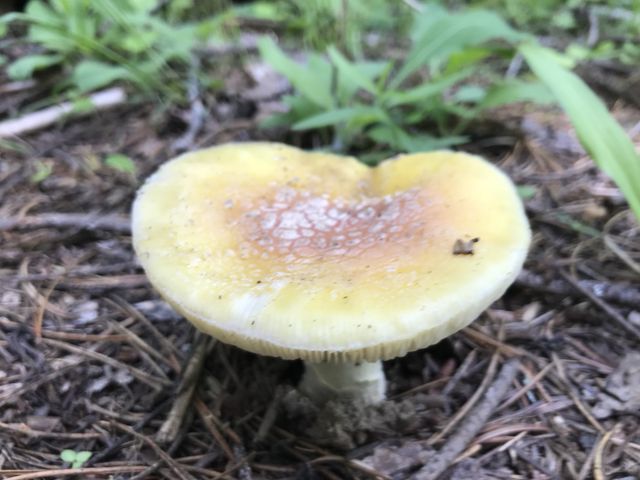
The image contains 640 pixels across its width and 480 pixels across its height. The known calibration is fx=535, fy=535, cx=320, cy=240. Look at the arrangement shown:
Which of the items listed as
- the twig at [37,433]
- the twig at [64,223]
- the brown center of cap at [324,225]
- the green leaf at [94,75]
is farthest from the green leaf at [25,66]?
the twig at [37,433]

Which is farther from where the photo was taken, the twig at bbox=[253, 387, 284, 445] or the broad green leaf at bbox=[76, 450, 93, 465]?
the twig at bbox=[253, 387, 284, 445]

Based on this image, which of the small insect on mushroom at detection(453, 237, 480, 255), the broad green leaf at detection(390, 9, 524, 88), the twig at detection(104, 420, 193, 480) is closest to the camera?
the small insect on mushroom at detection(453, 237, 480, 255)

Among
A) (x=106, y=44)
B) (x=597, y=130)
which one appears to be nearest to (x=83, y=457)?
(x=597, y=130)

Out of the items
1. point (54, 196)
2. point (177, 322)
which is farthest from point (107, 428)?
point (54, 196)

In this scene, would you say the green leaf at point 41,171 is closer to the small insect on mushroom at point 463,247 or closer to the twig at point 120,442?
the twig at point 120,442

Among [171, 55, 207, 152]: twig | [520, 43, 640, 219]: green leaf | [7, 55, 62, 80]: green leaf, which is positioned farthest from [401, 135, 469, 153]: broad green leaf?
[7, 55, 62, 80]: green leaf

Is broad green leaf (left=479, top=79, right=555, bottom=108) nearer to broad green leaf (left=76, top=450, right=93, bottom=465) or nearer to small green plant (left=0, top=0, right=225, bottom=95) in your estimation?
small green plant (left=0, top=0, right=225, bottom=95)

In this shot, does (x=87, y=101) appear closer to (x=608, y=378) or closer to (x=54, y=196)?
(x=54, y=196)
